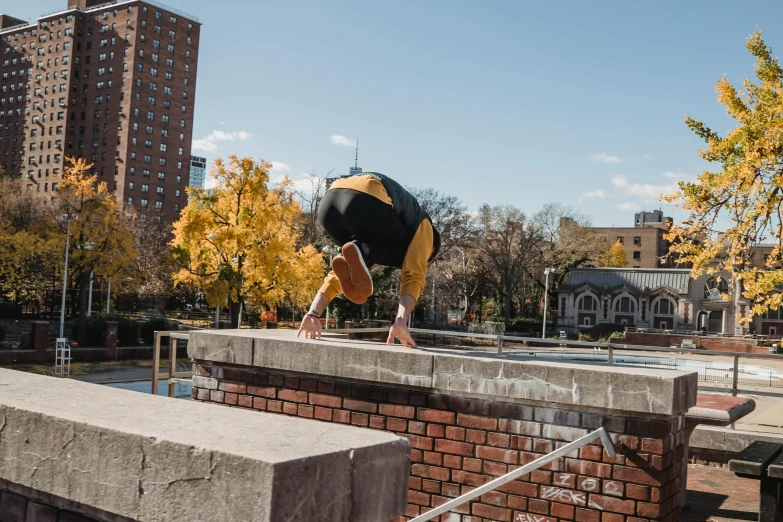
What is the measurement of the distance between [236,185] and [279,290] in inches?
206

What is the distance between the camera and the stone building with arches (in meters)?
65.2

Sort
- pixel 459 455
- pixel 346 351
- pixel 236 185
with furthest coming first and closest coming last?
pixel 236 185
pixel 346 351
pixel 459 455

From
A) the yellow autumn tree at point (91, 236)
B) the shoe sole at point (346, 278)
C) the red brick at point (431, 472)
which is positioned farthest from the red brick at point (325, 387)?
the yellow autumn tree at point (91, 236)

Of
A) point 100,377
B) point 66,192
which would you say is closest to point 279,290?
point 100,377

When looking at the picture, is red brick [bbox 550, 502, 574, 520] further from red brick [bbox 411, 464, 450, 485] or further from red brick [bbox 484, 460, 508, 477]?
red brick [bbox 411, 464, 450, 485]

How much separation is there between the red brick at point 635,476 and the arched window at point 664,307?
2614 inches

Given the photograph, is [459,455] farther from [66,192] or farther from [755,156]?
[66,192]

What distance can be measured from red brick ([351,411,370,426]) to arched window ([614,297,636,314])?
65.5 meters

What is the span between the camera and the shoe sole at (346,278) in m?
6.05

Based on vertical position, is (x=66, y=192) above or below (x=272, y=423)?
above

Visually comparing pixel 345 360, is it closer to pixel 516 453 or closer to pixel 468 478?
pixel 468 478

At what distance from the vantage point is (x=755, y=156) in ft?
42.4

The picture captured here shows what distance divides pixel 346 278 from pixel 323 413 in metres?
1.20

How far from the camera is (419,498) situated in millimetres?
5242
